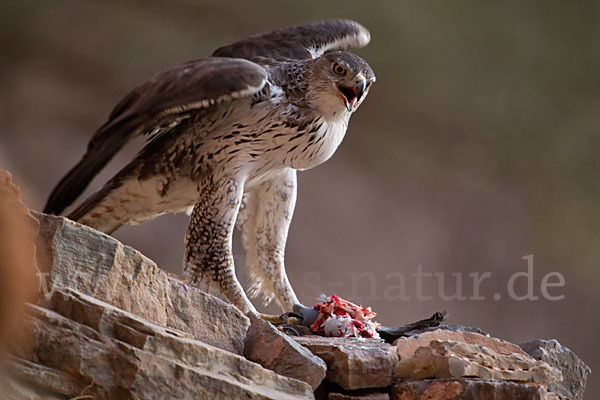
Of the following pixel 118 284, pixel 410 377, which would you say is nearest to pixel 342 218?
pixel 410 377

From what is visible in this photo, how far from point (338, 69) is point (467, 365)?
1.28 m

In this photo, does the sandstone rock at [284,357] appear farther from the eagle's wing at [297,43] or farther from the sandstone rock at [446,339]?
the eagle's wing at [297,43]

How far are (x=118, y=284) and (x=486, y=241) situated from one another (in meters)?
4.63

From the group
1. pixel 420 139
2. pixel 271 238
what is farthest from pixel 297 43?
pixel 420 139

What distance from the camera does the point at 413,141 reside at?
231 inches

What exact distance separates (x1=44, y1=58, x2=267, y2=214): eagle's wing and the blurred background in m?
2.12

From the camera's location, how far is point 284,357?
1.91 meters

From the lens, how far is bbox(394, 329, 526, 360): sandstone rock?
213 cm

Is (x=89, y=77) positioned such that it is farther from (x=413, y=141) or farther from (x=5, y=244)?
(x=5, y=244)

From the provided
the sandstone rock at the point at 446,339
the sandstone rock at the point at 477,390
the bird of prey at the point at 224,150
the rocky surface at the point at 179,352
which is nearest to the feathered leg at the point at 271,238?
the bird of prey at the point at 224,150

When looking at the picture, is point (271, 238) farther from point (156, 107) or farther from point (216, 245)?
point (156, 107)

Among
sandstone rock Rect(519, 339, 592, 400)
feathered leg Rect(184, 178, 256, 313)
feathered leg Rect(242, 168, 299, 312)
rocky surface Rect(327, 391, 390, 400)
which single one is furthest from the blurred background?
rocky surface Rect(327, 391, 390, 400)

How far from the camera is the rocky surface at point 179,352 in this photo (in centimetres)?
145

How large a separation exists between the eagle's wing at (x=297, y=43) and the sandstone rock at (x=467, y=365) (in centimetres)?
158
